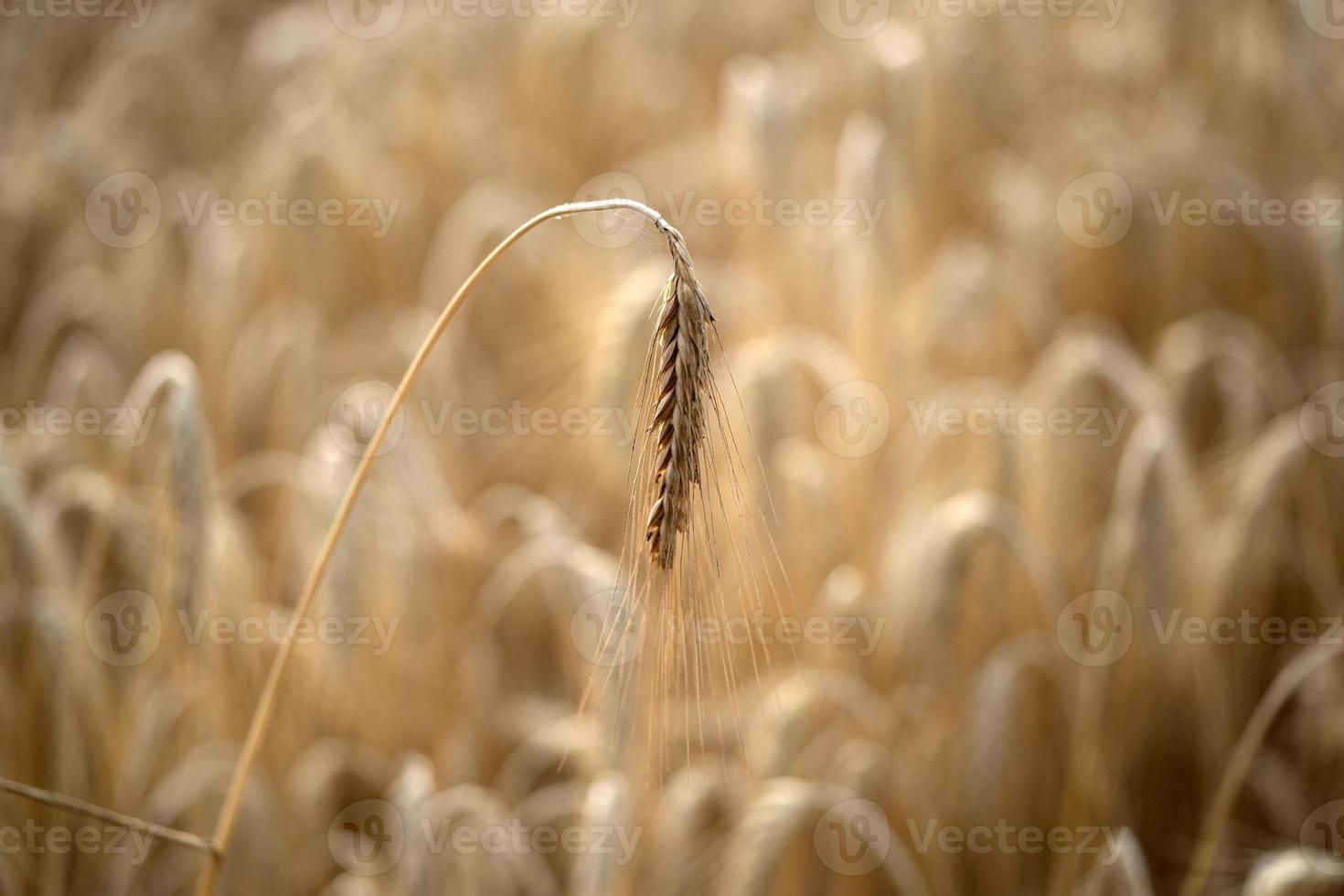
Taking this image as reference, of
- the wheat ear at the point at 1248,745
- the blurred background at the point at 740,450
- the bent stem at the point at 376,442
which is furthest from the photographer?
the blurred background at the point at 740,450

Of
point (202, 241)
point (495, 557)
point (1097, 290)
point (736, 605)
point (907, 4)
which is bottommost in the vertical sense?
point (736, 605)

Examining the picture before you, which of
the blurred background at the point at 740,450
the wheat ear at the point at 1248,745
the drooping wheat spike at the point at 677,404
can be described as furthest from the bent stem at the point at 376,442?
the wheat ear at the point at 1248,745

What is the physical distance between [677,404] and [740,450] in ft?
2.90

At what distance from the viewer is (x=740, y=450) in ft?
4.81

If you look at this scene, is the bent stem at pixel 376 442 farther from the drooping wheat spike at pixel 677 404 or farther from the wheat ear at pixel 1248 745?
the wheat ear at pixel 1248 745

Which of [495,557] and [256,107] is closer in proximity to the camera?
[495,557]

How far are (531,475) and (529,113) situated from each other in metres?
1.25

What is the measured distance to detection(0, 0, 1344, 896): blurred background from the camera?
45.0 inches

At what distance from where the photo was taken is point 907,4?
90.3 inches

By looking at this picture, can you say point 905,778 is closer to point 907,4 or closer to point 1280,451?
point 1280,451

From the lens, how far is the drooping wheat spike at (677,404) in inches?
23.1

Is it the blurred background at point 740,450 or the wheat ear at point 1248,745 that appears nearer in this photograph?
the wheat ear at point 1248,745

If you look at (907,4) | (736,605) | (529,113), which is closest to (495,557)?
(736,605)

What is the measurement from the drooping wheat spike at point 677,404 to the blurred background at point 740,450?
17 centimetres
